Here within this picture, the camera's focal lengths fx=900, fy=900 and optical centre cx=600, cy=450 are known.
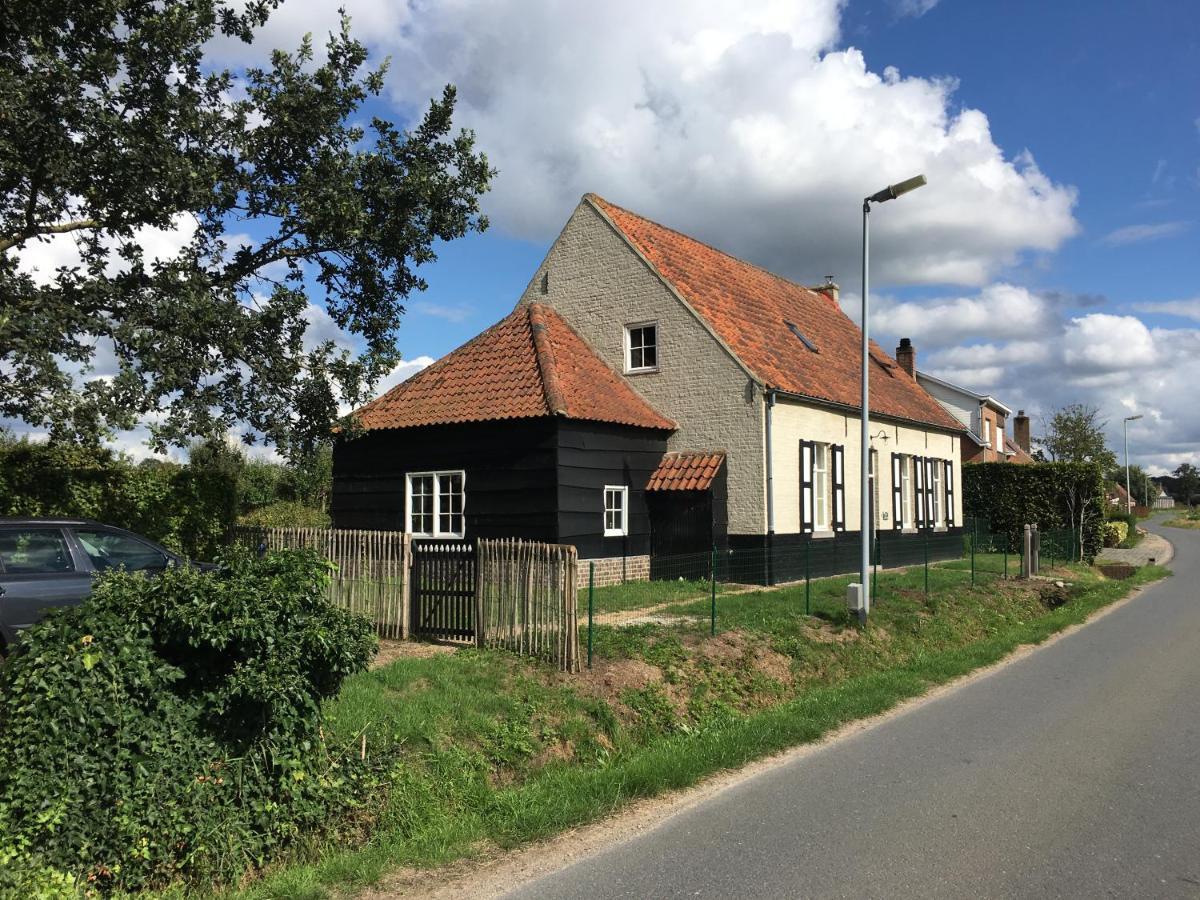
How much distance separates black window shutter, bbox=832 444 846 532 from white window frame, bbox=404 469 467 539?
8.79 m

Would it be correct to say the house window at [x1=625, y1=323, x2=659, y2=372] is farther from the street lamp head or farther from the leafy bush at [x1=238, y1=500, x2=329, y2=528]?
the leafy bush at [x1=238, y1=500, x2=329, y2=528]

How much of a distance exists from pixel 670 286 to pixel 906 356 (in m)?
19.4

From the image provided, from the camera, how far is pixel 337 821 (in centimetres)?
609

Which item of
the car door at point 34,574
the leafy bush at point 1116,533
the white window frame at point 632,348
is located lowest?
the leafy bush at point 1116,533

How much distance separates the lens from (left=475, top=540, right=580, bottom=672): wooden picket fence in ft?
31.8

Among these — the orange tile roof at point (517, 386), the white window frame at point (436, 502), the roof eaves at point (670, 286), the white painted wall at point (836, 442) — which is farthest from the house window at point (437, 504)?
the white painted wall at point (836, 442)

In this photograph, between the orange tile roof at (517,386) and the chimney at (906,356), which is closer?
the orange tile roof at (517,386)

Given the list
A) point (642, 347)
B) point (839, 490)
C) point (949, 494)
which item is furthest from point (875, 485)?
point (642, 347)

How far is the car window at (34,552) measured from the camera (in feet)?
31.4

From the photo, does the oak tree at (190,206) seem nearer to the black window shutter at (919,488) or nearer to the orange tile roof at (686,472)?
the orange tile roof at (686,472)

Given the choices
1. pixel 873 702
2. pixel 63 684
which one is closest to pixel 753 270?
pixel 873 702

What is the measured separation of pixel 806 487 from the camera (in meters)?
19.9

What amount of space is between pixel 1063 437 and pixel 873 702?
57.0 m

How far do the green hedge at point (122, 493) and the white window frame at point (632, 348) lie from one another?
29.4ft
